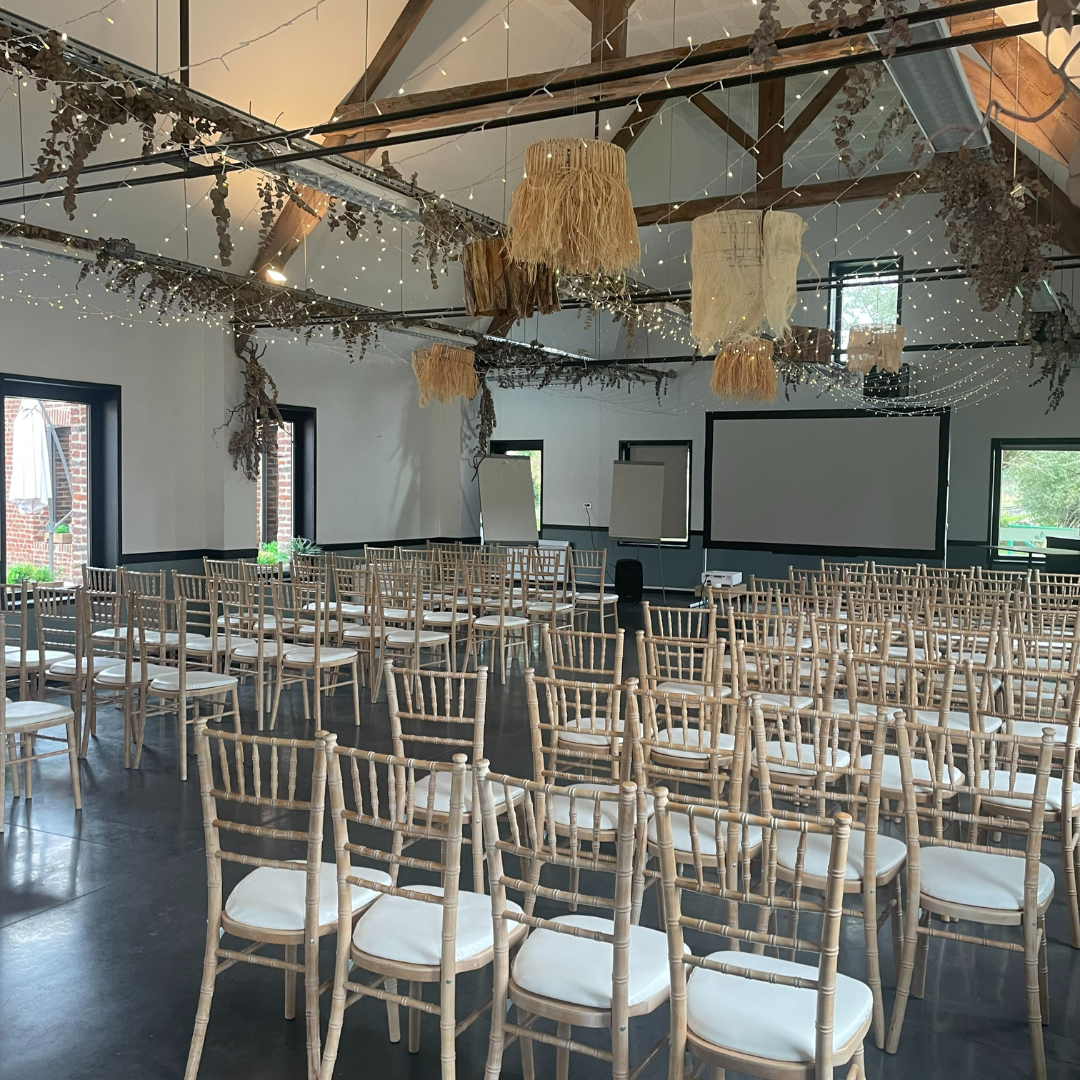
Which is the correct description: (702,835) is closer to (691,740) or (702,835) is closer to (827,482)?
(691,740)

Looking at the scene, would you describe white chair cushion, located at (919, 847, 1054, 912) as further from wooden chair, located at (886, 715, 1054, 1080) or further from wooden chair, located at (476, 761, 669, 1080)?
wooden chair, located at (476, 761, 669, 1080)

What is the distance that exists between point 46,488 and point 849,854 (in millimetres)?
8911

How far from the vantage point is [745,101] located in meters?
12.3

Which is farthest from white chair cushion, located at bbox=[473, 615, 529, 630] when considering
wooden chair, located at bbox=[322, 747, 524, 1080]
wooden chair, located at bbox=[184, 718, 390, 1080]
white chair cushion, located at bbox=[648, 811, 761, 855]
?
wooden chair, located at bbox=[322, 747, 524, 1080]

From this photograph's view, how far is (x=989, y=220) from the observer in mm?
6305

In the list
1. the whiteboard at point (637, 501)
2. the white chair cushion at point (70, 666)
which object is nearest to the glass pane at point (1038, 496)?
the whiteboard at point (637, 501)

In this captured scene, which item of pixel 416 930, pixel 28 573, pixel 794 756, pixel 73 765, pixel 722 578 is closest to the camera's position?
pixel 416 930

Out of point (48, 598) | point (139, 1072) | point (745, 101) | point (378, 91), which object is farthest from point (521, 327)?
point (139, 1072)

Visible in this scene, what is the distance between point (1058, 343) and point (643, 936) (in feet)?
31.0

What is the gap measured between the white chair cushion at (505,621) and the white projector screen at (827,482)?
5990 mm

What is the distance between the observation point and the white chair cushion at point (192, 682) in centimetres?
566

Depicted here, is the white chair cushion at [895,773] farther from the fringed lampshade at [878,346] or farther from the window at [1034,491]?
the window at [1034,491]

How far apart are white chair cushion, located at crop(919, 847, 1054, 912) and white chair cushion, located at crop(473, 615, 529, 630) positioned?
542 cm

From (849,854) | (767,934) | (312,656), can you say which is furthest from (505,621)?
(767,934)
